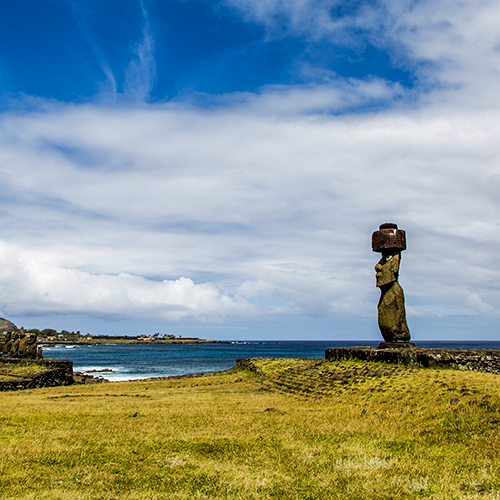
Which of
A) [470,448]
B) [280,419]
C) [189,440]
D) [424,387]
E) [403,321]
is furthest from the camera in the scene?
[403,321]

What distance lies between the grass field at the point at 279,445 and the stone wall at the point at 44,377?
40.9ft

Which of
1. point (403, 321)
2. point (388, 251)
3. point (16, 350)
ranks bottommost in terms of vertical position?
point (16, 350)

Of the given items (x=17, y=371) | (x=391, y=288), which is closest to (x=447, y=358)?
(x=391, y=288)

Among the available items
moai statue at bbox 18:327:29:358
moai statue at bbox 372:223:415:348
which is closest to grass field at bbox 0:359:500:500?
moai statue at bbox 372:223:415:348

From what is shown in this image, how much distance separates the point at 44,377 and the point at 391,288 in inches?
921

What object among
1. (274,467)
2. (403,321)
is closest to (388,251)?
(403,321)

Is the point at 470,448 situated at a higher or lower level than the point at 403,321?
lower

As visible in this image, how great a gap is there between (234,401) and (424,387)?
248 inches

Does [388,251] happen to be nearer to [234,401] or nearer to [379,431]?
[234,401]

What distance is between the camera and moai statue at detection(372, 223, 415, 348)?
17797 millimetres

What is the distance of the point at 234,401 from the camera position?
49.2ft

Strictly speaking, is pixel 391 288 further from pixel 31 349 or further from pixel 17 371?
pixel 31 349

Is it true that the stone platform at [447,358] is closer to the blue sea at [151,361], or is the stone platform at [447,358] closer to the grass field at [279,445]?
the grass field at [279,445]

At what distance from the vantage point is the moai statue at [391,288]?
701 inches
